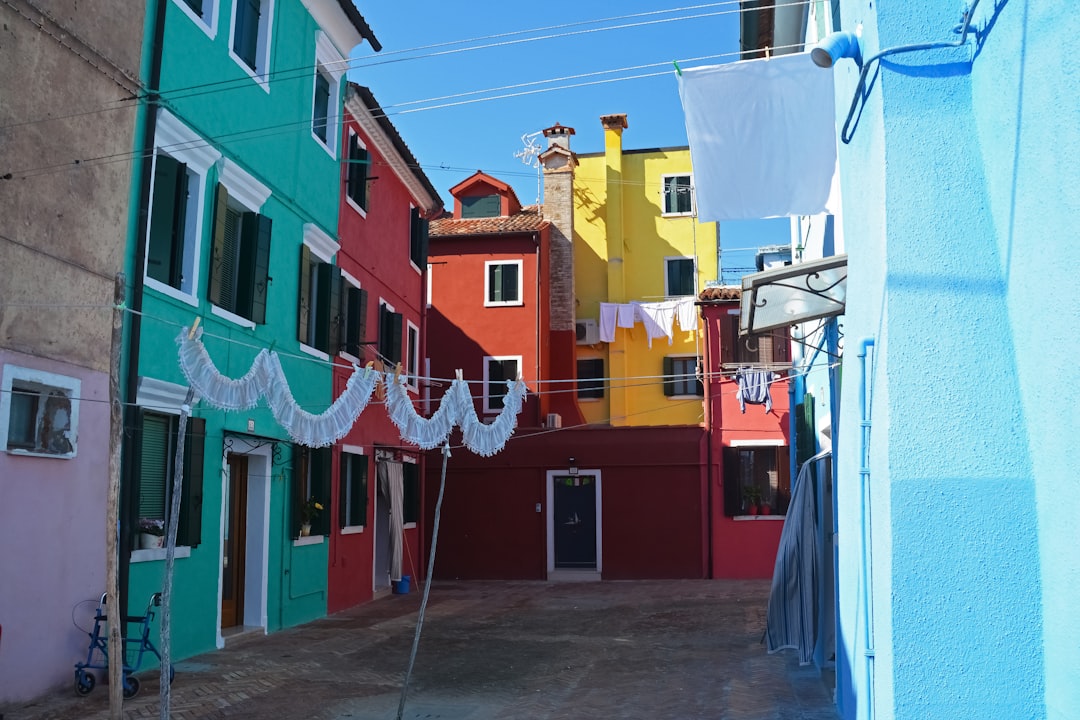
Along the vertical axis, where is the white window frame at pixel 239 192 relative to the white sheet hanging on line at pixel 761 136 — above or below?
above

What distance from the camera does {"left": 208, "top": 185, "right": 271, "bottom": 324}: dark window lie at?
39.8 feet

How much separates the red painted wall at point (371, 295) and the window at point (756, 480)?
741 cm

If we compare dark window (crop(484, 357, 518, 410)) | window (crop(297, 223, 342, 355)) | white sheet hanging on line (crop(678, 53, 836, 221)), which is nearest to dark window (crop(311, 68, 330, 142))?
window (crop(297, 223, 342, 355))

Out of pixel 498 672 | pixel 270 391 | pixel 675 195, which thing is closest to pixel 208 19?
pixel 270 391

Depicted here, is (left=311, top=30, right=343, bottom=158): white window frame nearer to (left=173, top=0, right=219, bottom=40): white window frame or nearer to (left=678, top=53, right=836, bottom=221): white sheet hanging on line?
(left=173, top=0, right=219, bottom=40): white window frame

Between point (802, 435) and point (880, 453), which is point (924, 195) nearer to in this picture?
point (880, 453)

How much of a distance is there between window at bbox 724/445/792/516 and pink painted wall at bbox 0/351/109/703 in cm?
1628

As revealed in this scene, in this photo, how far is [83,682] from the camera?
858cm

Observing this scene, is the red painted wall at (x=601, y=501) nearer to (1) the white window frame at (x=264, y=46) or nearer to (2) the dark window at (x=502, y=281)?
(2) the dark window at (x=502, y=281)

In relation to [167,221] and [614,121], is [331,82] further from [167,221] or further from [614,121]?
[614,121]

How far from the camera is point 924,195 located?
5.38 m

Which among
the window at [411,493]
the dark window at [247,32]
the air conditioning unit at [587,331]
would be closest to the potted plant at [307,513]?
the window at [411,493]

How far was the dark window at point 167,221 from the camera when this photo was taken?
10.2m

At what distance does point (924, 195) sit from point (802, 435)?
36.6ft
